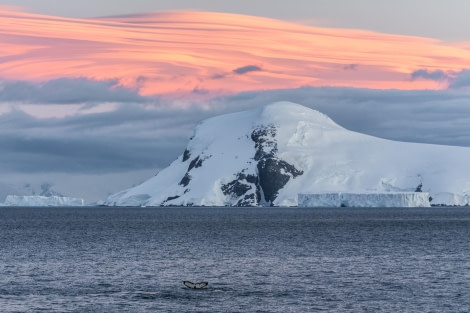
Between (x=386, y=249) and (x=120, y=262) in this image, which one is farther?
(x=386, y=249)

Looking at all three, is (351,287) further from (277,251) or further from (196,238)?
(196,238)

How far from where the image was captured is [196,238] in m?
142

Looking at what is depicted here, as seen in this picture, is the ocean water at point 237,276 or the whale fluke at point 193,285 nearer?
the ocean water at point 237,276

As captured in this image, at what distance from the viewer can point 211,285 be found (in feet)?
243

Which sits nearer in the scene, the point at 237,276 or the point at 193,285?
the point at 193,285

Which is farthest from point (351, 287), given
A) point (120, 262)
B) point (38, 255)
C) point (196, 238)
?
point (196, 238)

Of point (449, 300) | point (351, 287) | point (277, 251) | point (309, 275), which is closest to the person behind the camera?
point (449, 300)

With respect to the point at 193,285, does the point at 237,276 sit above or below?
above

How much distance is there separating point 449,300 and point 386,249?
4911 cm

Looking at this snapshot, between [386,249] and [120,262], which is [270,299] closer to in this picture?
[120,262]

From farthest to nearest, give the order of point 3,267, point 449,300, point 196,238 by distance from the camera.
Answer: point 196,238
point 3,267
point 449,300

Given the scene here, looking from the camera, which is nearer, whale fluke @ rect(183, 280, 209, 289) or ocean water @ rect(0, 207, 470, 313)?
ocean water @ rect(0, 207, 470, 313)

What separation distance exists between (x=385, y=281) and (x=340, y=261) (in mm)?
19945

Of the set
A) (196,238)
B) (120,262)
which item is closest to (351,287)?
(120,262)
